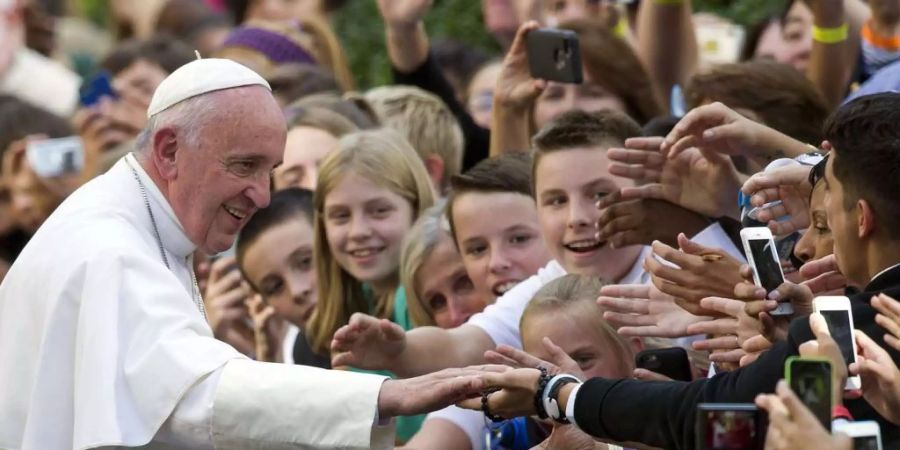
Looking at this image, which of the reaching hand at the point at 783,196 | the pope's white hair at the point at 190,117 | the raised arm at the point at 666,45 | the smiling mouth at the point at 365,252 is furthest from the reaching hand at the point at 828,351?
the raised arm at the point at 666,45

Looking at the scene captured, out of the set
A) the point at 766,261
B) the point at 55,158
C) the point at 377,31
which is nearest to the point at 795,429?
the point at 766,261

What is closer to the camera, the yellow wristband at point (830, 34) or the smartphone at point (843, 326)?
the smartphone at point (843, 326)

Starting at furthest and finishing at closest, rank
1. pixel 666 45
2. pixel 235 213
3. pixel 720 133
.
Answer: pixel 666 45 < pixel 720 133 < pixel 235 213

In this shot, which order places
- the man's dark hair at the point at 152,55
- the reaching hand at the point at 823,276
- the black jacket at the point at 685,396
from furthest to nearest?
the man's dark hair at the point at 152,55
the reaching hand at the point at 823,276
the black jacket at the point at 685,396

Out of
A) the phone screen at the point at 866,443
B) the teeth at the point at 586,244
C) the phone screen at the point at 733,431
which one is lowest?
the teeth at the point at 586,244

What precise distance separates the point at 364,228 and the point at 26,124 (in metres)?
3.00

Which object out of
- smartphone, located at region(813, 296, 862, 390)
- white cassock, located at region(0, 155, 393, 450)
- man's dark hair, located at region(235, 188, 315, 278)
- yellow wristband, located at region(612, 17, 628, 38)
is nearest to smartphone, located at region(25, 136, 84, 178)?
man's dark hair, located at region(235, 188, 315, 278)

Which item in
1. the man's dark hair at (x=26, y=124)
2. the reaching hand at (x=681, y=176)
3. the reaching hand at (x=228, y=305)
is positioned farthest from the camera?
the man's dark hair at (x=26, y=124)

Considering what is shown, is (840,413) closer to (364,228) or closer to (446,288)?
(446,288)

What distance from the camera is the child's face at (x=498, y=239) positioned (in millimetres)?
7266

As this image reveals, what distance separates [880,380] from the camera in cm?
443

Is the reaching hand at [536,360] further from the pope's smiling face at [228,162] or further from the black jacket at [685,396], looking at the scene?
the pope's smiling face at [228,162]

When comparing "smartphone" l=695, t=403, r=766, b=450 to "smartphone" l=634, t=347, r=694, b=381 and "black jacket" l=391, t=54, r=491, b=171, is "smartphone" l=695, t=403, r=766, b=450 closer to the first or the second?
"smartphone" l=634, t=347, r=694, b=381

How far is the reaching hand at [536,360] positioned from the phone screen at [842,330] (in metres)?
1.23
